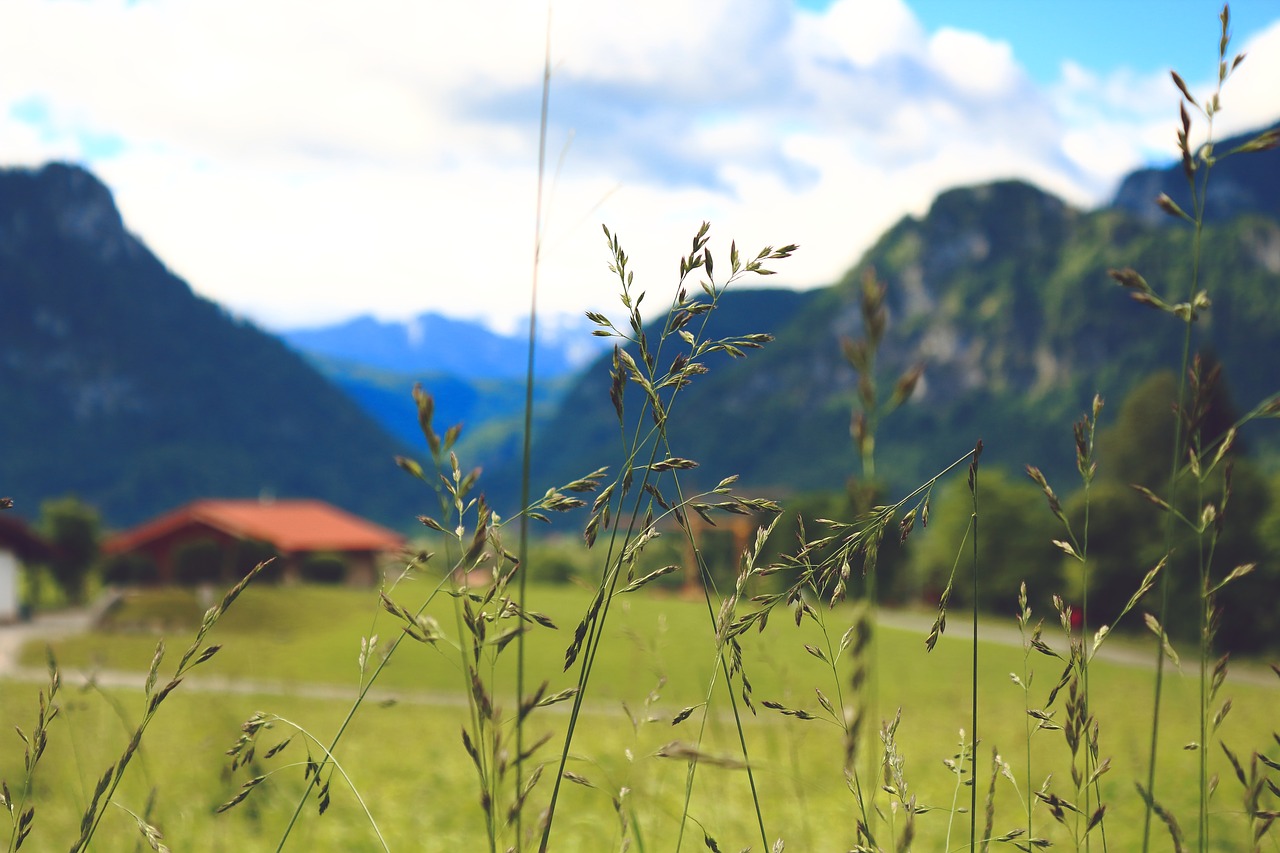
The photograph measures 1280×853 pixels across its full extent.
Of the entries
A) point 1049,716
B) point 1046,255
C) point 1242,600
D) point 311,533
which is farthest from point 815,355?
point 1049,716

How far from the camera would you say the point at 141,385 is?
178375mm

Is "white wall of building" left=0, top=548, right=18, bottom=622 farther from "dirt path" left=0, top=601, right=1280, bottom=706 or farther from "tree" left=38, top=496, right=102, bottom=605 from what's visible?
"tree" left=38, top=496, right=102, bottom=605

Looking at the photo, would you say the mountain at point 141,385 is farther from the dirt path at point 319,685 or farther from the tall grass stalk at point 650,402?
the tall grass stalk at point 650,402

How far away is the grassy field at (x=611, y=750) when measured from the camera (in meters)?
3.38

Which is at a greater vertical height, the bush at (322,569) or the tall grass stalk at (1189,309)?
the tall grass stalk at (1189,309)

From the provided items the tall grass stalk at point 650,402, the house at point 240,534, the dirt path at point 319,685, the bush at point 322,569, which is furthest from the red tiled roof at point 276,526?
the tall grass stalk at point 650,402

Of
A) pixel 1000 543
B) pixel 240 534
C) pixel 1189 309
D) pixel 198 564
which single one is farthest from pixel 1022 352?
pixel 1189 309

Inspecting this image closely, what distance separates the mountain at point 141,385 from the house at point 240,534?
111367 millimetres

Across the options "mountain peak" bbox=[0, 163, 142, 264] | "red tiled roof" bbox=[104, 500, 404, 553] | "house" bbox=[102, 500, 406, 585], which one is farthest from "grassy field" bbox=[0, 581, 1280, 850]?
"mountain peak" bbox=[0, 163, 142, 264]

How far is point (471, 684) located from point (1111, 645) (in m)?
35.8

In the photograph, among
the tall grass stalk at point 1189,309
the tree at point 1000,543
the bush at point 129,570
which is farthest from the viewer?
the bush at point 129,570

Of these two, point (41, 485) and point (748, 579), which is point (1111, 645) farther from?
point (41, 485)

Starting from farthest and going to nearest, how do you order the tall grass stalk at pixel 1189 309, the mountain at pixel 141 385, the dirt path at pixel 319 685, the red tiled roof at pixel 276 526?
the mountain at pixel 141 385, the red tiled roof at pixel 276 526, the dirt path at pixel 319 685, the tall grass stalk at pixel 1189 309

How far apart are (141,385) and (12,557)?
158m
